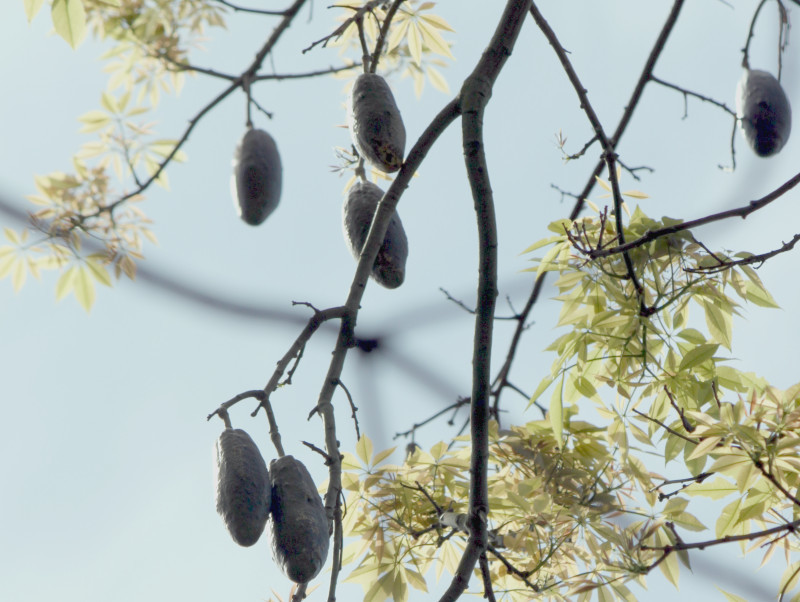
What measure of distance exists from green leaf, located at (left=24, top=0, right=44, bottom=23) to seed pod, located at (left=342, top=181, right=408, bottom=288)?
44 centimetres

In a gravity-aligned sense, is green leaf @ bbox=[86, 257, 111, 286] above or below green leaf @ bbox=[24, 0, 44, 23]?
above

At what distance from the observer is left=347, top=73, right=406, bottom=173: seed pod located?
3.20 ft

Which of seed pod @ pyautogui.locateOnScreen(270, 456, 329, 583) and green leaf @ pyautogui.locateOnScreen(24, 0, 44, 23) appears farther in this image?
green leaf @ pyautogui.locateOnScreen(24, 0, 44, 23)

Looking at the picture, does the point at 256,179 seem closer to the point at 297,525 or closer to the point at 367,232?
the point at 367,232

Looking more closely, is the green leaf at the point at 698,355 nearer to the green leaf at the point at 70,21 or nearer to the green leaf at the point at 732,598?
the green leaf at the point at 732,598

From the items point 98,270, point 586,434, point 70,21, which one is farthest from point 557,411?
point 98,270

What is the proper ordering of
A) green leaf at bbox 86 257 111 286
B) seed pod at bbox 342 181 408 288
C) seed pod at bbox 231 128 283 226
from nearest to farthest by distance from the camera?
seed pod at bbox 342 181 408 288 < seed pod at bbox 231 128 283 226 < green leaf at bbox 86 257 111 286

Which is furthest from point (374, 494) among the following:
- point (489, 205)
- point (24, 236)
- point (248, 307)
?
point (24, 236)

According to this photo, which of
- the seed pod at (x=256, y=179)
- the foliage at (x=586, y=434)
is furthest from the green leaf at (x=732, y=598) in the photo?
the seed pod at (x=256, y=179)

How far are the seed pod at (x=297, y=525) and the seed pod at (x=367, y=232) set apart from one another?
0.92ft

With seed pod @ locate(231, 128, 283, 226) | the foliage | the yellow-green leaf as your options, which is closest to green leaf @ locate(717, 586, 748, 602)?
the foliage

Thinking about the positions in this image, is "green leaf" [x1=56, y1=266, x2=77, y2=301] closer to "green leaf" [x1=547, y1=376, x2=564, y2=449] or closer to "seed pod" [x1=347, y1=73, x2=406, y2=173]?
"seed pod" [x1=347, y1=73, x2=406, y2=173]

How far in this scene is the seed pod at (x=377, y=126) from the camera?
38.4 inches

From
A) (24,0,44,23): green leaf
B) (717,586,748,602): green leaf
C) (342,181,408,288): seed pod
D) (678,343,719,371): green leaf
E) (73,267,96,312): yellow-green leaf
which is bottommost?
(717,586,748,602): green leaf
